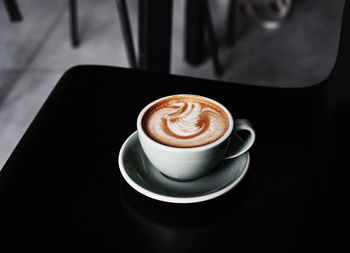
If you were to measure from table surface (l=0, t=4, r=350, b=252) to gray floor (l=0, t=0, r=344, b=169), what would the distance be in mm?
826

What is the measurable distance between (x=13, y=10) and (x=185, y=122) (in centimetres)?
170

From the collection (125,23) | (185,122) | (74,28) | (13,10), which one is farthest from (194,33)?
(185,122)

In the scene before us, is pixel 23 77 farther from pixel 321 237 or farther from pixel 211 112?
pixel 321 237

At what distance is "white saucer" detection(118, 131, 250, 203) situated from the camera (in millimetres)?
434

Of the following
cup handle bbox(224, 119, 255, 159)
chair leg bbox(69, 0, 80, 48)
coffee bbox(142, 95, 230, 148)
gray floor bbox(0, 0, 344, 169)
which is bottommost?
gray floor bbox(0, 0, 344, 169)

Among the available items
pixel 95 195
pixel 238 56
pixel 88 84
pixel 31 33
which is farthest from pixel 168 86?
pixel 31 33

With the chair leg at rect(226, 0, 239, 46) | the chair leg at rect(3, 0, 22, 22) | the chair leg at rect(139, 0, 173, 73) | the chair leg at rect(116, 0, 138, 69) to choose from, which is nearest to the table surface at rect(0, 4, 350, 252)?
Result: the chair leg at rect(139, 0, 173, 73)

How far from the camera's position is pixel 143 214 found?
45cm

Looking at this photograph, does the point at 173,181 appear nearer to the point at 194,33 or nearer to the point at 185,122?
the point at 185,122

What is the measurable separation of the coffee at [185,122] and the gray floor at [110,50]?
961 mm

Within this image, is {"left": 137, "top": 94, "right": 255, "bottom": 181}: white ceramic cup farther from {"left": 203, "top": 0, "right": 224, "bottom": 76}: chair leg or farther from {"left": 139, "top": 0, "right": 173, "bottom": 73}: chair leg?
{"left": 203, "top": 0, "right": 224, "bottom": 76}: chair leg

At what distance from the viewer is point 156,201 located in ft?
1.52

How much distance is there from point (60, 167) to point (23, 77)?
4.01 feet

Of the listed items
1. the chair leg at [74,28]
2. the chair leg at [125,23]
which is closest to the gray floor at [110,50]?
the chair leg at [74,28]
